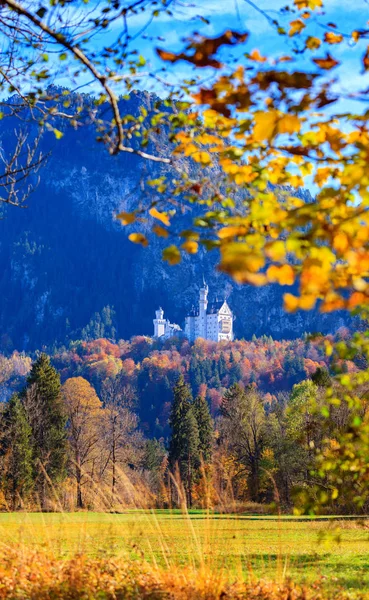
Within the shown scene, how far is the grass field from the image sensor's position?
18.7 ft

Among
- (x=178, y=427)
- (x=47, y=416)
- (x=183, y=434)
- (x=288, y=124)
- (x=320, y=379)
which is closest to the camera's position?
(x=288, y=124)

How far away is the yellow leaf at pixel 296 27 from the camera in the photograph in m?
3.53

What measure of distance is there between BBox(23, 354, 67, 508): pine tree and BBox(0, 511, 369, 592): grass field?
57.3 ft

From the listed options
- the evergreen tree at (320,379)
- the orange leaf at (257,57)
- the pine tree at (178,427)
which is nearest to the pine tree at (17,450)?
the pine tree at (178,427)

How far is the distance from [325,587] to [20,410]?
26821 mm

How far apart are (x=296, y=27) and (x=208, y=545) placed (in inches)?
146

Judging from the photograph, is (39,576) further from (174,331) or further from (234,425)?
(174,331)

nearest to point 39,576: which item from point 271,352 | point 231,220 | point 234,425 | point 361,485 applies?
point 361,485

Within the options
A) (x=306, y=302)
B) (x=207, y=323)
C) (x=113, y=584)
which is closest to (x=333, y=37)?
(x=306, y=302)

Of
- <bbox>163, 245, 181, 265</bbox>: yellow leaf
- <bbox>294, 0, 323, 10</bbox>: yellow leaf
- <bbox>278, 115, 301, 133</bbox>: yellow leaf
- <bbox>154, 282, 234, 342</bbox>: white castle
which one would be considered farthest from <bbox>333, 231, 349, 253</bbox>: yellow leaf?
<bbox>154, 282, 234, 342</bbox>: white castle

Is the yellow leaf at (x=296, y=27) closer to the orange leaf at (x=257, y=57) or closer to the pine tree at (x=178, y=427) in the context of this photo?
the orange leaf at (x=257, y=57)

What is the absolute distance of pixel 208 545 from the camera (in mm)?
5379

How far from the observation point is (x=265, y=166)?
3.30 m

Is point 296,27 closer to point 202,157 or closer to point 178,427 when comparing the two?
point 202,157
